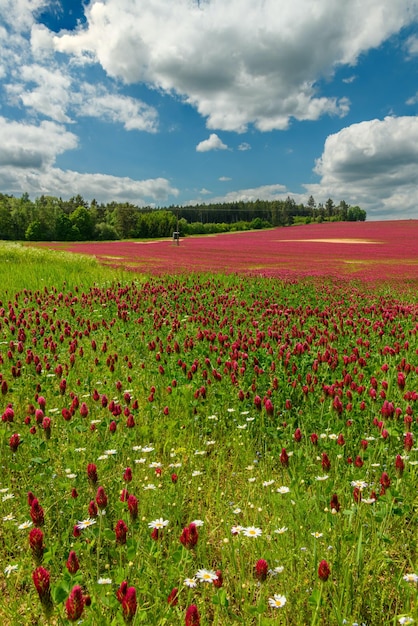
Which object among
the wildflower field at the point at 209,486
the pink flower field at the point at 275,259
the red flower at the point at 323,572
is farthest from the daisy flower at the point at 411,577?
the pink flower field at the point at 275,259

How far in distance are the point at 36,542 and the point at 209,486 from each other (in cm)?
204

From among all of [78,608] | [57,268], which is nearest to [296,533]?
[78,608]

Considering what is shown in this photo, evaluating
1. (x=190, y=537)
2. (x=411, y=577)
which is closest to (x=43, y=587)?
(x=190, y=537)

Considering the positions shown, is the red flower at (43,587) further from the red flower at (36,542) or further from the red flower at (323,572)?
the red flower at (323,572)

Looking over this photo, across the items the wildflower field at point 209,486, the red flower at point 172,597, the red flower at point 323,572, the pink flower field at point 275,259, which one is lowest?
the wildflower field at point 209,486

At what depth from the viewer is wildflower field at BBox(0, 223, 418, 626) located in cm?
260

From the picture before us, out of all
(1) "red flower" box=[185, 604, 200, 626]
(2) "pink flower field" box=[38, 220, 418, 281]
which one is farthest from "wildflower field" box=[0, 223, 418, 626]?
(2) "pink flower field" box=[38, 220, 418, 281]

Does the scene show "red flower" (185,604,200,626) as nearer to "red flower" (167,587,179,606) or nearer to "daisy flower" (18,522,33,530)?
"red flower" (167,587,179,606)

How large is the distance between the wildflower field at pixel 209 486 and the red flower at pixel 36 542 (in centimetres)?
1

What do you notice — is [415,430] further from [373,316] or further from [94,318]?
[94,318]

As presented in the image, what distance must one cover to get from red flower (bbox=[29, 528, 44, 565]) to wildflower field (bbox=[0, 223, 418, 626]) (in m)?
Answer: 0.01

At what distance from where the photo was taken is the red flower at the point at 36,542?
7.63 feet

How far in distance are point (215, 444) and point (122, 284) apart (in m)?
12.2

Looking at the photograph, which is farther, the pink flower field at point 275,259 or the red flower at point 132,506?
the pink flower field at point 275,259
